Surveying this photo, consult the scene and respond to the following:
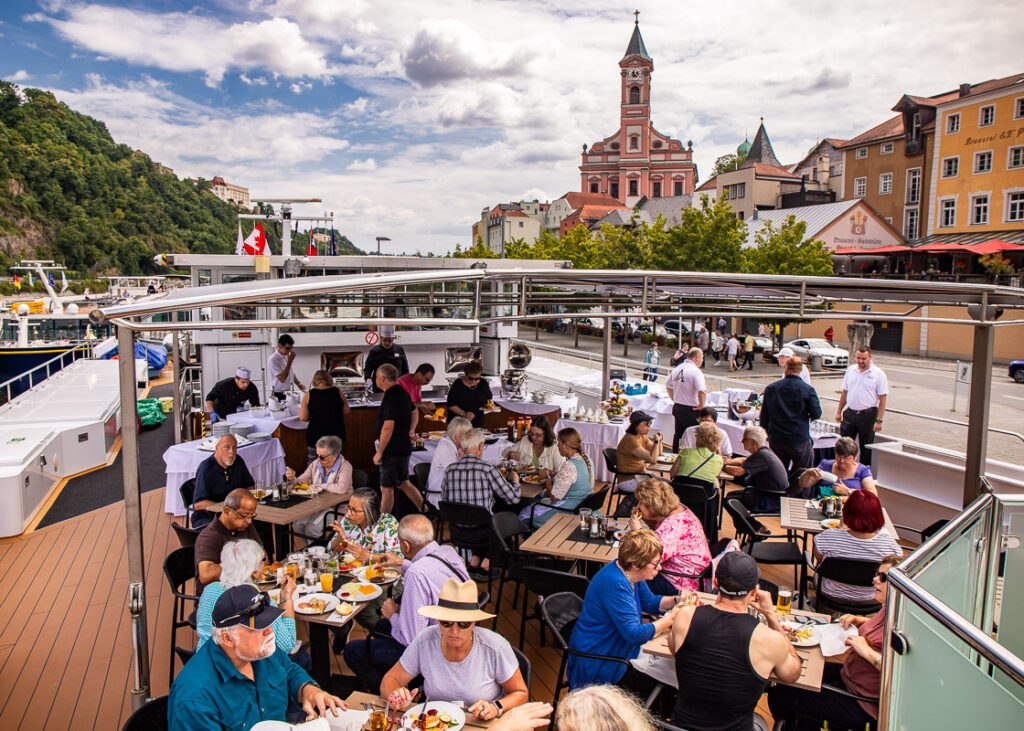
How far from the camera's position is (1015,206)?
3241 centimetres

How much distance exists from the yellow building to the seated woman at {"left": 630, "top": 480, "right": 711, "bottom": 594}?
1384 inches

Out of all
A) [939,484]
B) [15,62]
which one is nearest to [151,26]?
[15,62]

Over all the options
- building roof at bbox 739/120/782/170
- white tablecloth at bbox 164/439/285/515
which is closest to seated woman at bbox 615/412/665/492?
white tablecloth at bbox 164/439/285/515

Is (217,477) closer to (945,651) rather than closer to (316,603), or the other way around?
(316,603)

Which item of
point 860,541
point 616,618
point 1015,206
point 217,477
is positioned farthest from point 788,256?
point 616,618

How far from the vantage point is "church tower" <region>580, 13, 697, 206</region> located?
97750mm

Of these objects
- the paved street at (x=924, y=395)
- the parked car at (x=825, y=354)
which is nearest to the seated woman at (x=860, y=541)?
the paved street at (x=924, y=395)

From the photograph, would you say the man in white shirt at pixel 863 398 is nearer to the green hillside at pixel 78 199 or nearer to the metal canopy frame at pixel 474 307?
the metal canopy frame at pixel 474 307

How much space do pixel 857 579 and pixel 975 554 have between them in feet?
2.57

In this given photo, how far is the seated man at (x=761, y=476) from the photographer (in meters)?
6.56

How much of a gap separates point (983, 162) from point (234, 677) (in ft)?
135

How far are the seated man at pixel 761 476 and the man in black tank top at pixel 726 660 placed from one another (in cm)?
357

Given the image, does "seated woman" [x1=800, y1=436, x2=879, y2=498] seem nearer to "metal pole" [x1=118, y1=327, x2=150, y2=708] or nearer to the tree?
"metal pole" [x1=118, y1=327, x2=150, y2=708]

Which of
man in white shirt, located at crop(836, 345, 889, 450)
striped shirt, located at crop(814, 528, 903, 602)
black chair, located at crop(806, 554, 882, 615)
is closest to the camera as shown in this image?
black chair, located at crop(806, 554, 882, 615)
